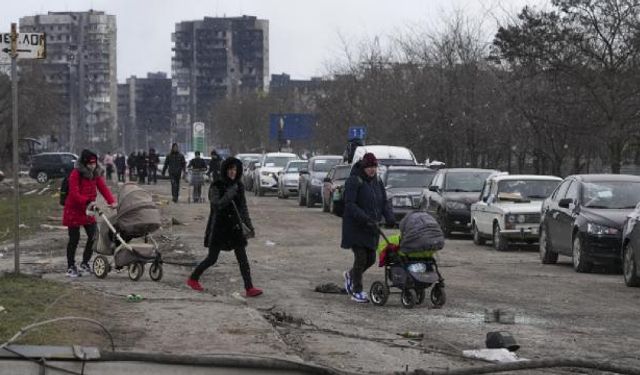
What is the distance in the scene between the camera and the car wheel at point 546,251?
65.2ft

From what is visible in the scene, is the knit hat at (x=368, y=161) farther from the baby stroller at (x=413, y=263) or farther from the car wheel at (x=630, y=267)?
the car wheel at (x=630, y=267)

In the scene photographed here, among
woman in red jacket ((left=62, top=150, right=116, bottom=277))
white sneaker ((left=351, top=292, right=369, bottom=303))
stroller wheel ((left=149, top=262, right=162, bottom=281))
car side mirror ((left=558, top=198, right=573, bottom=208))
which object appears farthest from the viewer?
car side mirror ((left=558, top=198, right=573, bottom=208))

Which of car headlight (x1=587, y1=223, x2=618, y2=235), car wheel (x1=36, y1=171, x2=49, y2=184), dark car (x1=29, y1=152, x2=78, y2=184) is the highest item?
car headlight (x1=587, y1=223, x2=618, y2=235)

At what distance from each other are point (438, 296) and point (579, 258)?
213 inches

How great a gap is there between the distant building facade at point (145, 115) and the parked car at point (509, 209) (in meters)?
144

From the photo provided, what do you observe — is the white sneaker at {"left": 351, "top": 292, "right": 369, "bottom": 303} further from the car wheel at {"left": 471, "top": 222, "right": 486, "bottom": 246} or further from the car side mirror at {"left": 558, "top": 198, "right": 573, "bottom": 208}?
the car wheel at {"left": 471, "top": 222, "right": 486, "bottom": 246}

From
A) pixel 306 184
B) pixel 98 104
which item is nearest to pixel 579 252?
pixel 306 184

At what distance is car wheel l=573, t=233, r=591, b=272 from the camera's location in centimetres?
1802

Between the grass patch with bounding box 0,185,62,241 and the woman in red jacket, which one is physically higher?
the woman in red jacket

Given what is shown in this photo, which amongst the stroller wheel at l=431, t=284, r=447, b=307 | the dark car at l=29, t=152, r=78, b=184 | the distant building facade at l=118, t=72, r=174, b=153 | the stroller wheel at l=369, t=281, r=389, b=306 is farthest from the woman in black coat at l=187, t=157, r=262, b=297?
the distant building facade at l=118, t=72, r=174, b=153

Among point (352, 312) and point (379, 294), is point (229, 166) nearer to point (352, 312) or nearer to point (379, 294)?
point (379, 294)

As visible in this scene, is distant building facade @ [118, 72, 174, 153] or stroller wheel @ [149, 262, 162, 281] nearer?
stroller wheel @ [149, 262, 162, 281]

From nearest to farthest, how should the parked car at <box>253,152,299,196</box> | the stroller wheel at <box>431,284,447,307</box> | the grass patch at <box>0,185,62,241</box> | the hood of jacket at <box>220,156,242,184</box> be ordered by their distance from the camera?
the stroller wheel at <box>431,284,447,307</box>
the hood of jacket at <box>220,156,242,184</box>
the grass patch at <box>0,185,62,241</box>
the parked car at <box>253,152,299,196</box>

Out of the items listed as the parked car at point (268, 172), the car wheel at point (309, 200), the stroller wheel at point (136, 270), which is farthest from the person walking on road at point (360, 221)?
the parked car at point (268, 172)
